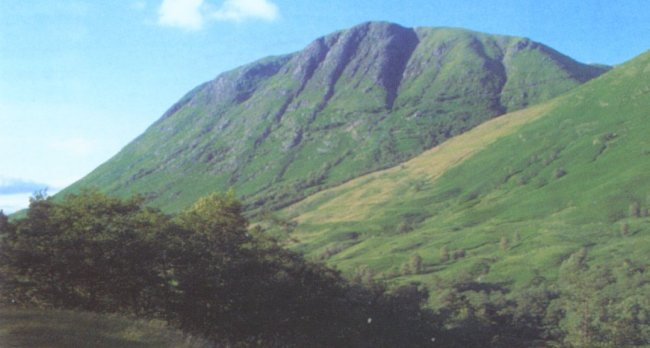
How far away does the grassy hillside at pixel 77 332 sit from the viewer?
19.6 m

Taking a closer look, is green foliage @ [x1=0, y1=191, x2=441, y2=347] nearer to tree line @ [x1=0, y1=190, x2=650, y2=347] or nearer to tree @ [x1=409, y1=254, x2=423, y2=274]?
tree line @ [x1=0, y1=190, x2=650, y2=347]

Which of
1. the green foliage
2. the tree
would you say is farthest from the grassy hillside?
the tree

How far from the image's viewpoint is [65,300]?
34.7 metres

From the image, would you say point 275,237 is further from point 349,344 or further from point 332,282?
point 349,344

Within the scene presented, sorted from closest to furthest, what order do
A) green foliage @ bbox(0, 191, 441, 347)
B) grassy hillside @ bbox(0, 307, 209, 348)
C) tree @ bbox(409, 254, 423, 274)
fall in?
grassy hillside @ bbox(0, 307, 209, 348) < green foliage @ bbox(0, 191, 441, 347) < tree @ bbox(409, 254, 423, 274)

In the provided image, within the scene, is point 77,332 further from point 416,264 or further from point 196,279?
point 416,264

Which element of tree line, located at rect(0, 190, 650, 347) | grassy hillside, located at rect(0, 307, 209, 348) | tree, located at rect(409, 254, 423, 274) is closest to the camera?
grassy hillside, located at rect(0, 307, 209, 348)

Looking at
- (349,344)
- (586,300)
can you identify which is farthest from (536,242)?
(349,344)

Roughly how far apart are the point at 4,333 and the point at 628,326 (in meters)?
130

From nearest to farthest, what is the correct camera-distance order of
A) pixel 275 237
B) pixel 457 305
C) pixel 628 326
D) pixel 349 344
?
pixel 349 344, pixel 275 237, pixel 457 305, pixel 628 326

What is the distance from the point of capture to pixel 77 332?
21.7m

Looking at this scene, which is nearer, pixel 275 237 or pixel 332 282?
pixel 332 282

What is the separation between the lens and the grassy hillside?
64.3ft

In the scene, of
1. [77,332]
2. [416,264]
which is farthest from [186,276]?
[416,264]
